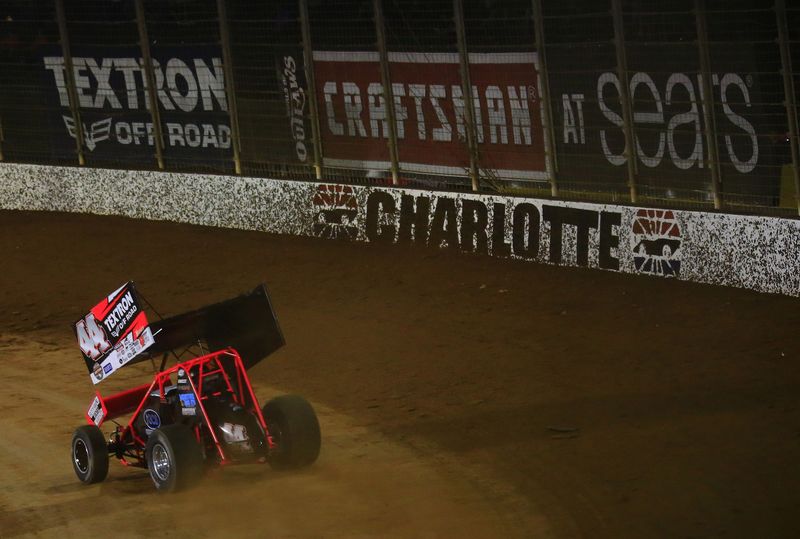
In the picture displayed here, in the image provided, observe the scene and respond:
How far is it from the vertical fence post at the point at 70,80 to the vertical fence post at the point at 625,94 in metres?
8.87

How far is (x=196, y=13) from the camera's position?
628 inches

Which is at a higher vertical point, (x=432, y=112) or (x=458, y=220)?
(x=432, y=112)

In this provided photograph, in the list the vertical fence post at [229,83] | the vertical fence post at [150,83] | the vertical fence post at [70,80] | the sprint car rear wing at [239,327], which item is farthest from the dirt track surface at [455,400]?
the vertical fence post at [70,80]

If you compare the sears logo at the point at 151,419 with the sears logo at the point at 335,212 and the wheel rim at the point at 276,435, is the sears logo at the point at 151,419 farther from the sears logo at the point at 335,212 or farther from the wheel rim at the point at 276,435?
the sears logo at the point at 335,212

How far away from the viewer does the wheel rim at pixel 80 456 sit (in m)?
7.52

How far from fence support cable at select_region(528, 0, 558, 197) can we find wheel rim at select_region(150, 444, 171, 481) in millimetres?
6743

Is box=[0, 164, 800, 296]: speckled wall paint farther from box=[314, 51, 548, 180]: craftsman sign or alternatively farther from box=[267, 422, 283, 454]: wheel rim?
box=[267, 422, 283, 454]: wheel rim

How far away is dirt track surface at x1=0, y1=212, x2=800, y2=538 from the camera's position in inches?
264

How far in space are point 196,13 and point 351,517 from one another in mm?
10764

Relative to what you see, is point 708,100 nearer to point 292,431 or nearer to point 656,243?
point 656,243

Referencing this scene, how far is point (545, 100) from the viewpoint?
1267 centimetres

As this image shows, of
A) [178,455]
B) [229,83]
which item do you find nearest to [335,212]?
[229,83]

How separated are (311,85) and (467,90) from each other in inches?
95.2

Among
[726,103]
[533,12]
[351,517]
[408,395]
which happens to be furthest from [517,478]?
[533,12]
